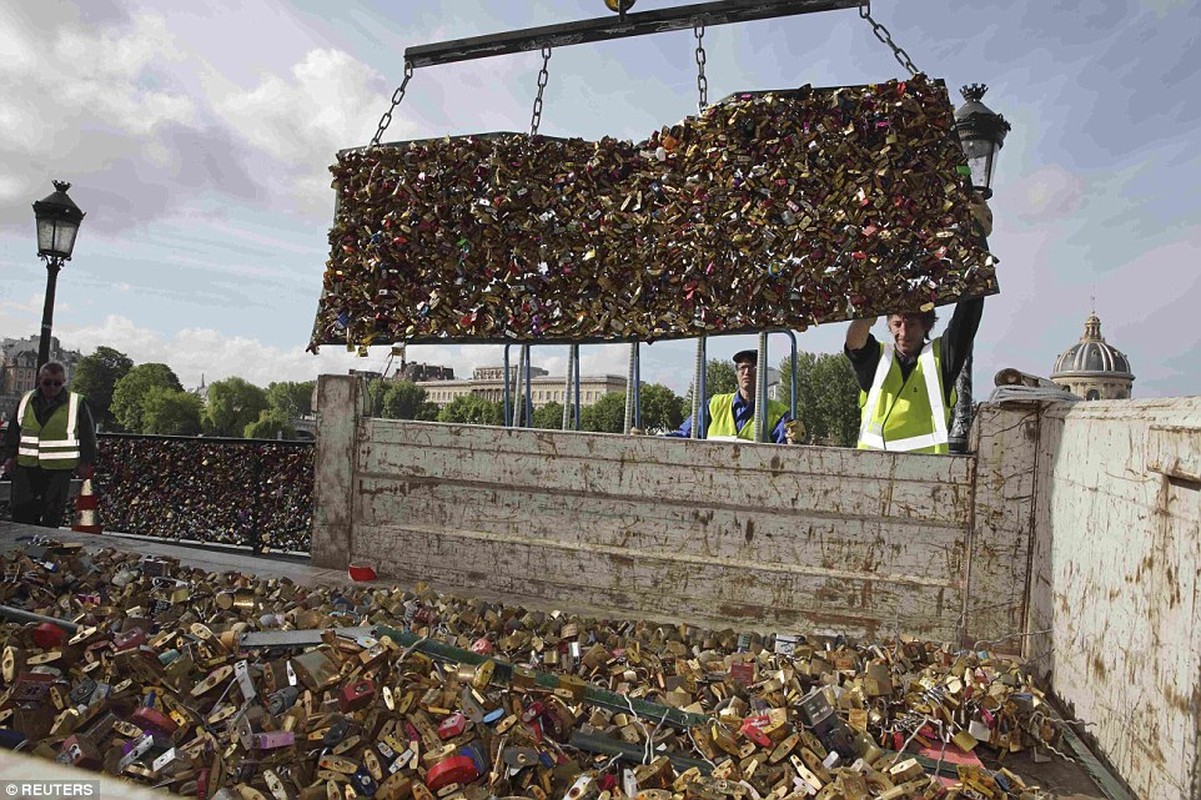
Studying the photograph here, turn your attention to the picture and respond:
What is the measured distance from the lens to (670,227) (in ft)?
17.7

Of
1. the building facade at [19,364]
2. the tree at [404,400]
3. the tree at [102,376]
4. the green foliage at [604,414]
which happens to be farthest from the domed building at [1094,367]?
the building facade at [19,364]

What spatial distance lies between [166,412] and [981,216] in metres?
103

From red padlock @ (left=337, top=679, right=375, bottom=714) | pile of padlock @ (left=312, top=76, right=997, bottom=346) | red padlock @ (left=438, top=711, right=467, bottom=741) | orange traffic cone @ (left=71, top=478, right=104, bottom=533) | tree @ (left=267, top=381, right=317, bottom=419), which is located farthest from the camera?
tree @ (left=267, top=381, right=317, bottom=419)

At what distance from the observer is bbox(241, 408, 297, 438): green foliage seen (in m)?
108

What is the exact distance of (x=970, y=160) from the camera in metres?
5.72

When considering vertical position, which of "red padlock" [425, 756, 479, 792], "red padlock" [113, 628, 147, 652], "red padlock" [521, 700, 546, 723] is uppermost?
"red padlock" [113, 628, 147, 652]

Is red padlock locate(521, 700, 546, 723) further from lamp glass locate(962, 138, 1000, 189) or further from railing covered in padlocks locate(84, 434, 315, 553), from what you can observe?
railing covered in padlocks locate(84, 434, 315, 553)

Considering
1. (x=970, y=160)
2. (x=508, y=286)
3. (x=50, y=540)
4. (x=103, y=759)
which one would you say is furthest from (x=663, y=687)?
(x=50, y=540)

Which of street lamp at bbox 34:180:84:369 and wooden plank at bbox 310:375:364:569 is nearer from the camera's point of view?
wooden plank at bbox 310:375:364:569

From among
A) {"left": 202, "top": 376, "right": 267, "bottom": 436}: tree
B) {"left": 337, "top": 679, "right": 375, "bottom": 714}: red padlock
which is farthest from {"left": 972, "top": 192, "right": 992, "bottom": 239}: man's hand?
{"left": 202, "top": 376, "right": 267, "bottom": 436}: tree

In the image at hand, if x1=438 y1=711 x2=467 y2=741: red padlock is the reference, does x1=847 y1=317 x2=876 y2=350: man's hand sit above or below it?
→ above

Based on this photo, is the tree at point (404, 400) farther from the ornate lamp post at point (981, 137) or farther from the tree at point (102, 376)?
the ornate lamp post at point (981, 137)

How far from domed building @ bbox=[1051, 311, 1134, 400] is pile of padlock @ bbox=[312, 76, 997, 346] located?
99129mm

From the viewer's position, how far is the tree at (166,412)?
293ft
